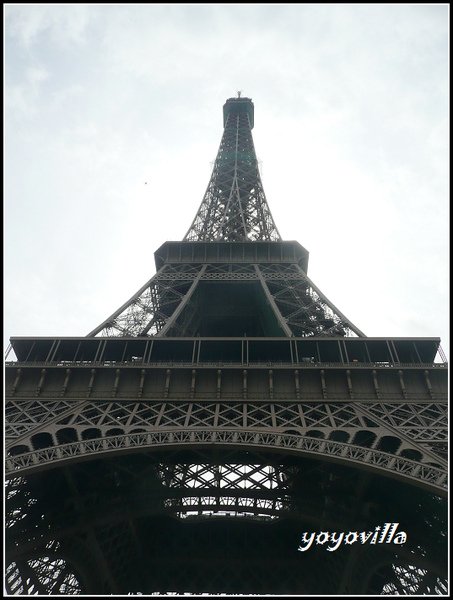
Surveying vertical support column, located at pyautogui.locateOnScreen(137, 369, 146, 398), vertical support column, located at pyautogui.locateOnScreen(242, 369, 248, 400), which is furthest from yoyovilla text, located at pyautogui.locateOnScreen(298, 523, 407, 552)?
vertical support column, located at pyautogui.locateOnScreen(137, 369, 146, 398)

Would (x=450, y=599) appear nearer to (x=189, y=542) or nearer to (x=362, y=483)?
(x=362, y=483)

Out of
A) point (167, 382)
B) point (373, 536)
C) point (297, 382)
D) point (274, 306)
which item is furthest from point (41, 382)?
point (373, 536)

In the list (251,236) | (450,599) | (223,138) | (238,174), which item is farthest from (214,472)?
(223,138)

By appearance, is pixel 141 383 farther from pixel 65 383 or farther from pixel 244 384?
pixel 244 384

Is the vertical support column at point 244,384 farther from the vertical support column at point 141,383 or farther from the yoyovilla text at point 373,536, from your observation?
the yoyovilla text at point 373,536

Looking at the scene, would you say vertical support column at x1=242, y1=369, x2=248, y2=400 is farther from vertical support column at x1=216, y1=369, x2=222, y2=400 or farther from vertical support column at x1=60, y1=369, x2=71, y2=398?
vertical support column at x1=60, y1=369, x2=71, y2=398

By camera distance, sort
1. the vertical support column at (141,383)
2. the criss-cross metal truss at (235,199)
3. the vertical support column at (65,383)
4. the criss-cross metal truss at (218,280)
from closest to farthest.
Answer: the vertical support column at (141,383) < the vertical support column at (65,383) < the criss-cross metal truss at (218,280) < the criss-cross metal truss at (235,199)

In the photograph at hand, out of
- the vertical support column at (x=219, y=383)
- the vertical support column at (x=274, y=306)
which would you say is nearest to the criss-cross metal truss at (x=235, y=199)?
the vertical support column at (x=274, y=306)

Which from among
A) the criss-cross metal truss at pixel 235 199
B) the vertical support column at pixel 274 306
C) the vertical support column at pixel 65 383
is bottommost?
the vertical support column at pixel 65 383
